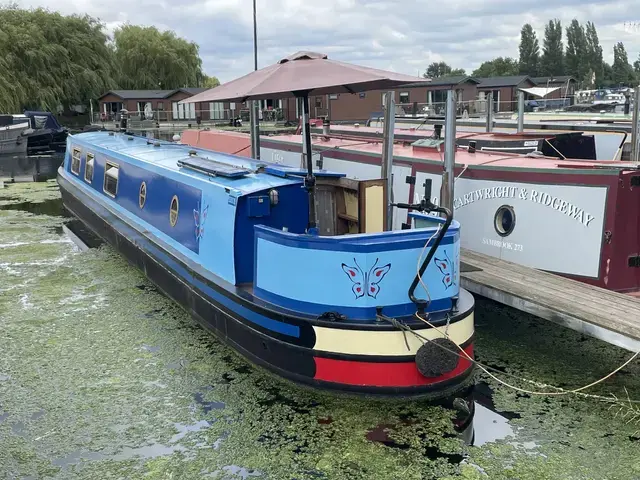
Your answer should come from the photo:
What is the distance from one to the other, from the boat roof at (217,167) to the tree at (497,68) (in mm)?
105530

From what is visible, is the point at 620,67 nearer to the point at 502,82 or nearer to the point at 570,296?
the point at 502,82

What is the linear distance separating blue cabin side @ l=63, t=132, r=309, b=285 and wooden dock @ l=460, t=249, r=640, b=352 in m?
2.04

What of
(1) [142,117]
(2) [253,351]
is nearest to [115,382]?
(2) [253,351]

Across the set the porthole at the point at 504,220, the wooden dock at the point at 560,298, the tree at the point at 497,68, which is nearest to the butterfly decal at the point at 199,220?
the wooden dock at the point at 560,298

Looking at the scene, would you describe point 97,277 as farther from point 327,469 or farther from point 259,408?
point 327,469

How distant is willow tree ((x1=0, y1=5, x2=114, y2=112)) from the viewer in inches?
1548

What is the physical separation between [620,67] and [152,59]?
88.4 m

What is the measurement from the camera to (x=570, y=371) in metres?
6.19

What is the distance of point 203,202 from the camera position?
286 inches

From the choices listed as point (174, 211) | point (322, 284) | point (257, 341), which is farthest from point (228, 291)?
point (174, 211)

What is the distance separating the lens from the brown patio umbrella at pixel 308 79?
5.95 m

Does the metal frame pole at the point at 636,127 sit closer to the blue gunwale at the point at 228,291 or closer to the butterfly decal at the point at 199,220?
the blue gunwale at the point at 228,291

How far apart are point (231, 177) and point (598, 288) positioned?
13.0 ft

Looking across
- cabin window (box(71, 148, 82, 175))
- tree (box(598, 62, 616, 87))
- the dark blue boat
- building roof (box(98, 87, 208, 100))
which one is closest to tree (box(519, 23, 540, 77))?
tree (box(598, 62, 616, 87))
